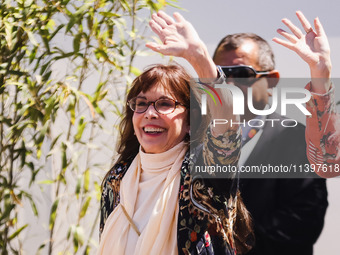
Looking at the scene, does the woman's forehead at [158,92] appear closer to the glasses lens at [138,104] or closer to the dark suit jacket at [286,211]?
the glasses lens at [138,104]

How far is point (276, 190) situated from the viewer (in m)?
1.67

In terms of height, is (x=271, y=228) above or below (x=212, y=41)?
below

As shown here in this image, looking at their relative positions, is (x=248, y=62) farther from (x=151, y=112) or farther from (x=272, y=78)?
(x=151, y=112)

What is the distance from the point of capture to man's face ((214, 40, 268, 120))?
1809 mm

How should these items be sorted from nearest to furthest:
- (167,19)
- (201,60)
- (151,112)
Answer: (201,60)
(167,19)
(151,112)

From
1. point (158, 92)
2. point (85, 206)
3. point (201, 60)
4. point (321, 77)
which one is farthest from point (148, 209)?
point (85, 206)

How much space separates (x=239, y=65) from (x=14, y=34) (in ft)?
4.00

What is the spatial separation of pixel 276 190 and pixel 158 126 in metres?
0.41

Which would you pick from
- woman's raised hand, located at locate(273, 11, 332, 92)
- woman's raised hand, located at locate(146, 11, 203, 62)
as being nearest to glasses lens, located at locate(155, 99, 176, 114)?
woman's raised hand, located at locate(146, 11, 203, 62)

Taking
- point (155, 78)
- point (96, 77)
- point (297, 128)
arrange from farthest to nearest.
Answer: point (96, 77), point (297, 128), point (155, 78)

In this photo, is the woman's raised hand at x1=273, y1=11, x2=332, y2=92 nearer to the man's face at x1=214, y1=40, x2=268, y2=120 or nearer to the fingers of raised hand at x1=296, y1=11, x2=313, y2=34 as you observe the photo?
the fingers of raised hand at x1=296, y1=11, x2=313, y2=34

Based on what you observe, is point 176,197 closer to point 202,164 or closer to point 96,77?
point 202,164

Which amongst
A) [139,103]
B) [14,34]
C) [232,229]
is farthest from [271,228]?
[14,34]

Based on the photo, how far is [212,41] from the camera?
3.13 meters
